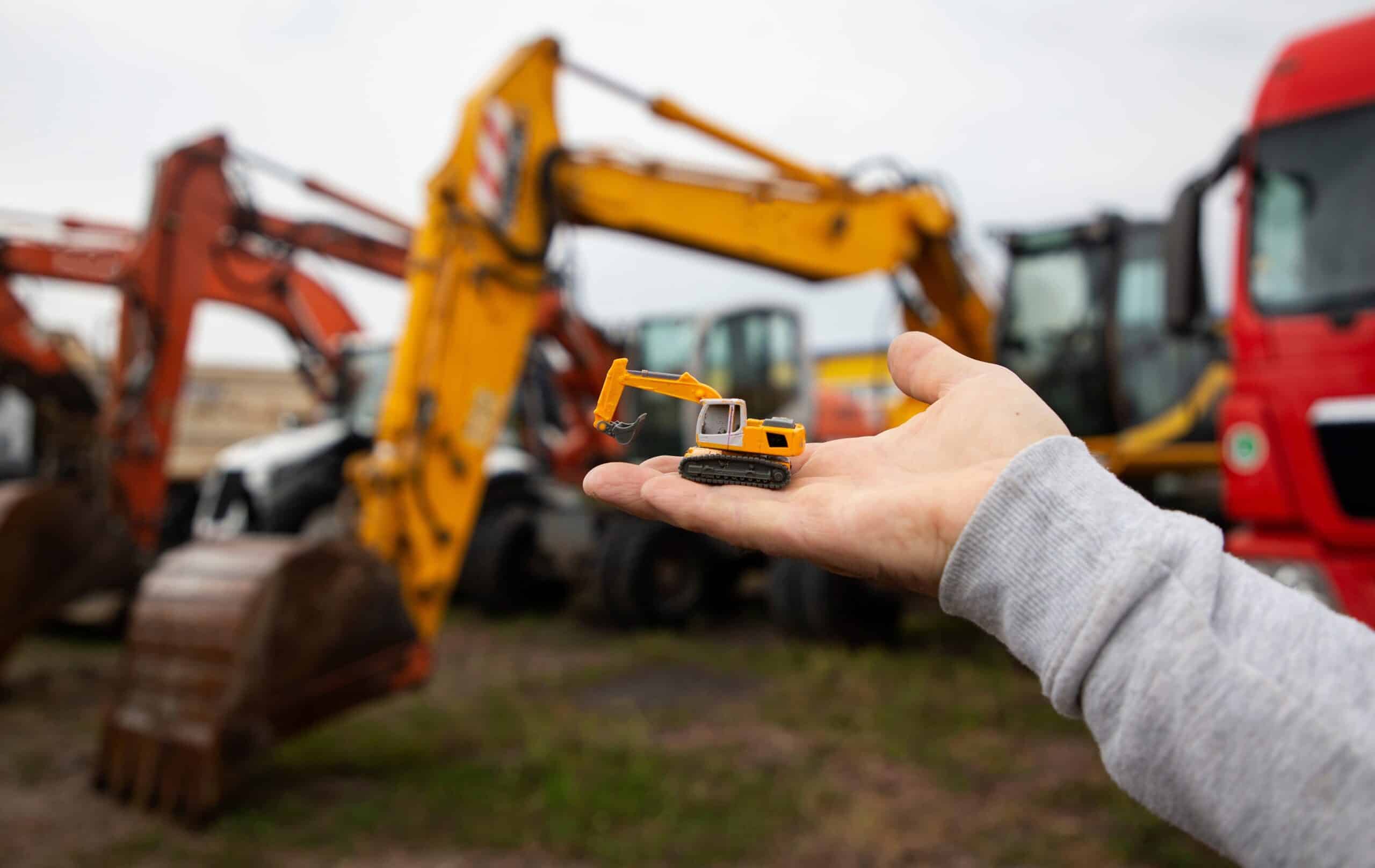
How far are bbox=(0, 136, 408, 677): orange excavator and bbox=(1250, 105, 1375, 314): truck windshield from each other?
6815 millimetres

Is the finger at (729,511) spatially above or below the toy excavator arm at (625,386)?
below

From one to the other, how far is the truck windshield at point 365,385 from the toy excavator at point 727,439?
9231mm

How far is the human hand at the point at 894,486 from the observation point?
1165 mm

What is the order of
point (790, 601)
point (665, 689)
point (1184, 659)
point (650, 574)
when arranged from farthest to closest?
point (650, 574) < point (790, 601) < point (665, 689) < point (1184, 659)

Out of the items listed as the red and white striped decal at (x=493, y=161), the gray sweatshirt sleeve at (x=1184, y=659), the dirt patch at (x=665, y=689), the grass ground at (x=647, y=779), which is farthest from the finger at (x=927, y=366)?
the dirt patch at (x=665, y=689)

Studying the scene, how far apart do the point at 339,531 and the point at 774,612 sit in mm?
3915

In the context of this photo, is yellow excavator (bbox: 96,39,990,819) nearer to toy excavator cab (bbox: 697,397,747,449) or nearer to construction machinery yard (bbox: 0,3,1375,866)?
construction machinery yard (bbox: 0,3,1375,866)

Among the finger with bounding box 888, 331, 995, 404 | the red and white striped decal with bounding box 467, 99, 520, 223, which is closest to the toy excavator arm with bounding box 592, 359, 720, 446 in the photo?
the finger with bounding box 888, 331, 995, 404

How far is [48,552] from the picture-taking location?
6.35 meters

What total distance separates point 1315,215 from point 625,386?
370 cm

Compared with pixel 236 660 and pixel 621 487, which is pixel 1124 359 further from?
pixel 621 487

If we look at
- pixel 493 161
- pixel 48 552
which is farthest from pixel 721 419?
pixel 48 552

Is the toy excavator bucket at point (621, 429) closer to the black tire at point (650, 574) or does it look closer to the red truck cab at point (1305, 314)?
the red truck cab at point (1305, 314)

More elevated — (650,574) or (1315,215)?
(1315,215)
